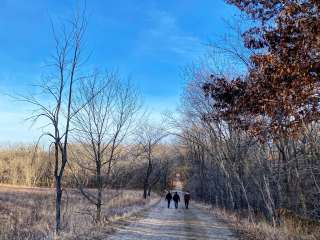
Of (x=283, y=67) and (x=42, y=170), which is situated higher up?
(x=42, y=170)

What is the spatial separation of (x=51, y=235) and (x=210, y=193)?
3883cm

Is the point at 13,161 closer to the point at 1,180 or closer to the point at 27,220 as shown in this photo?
the point at 1,180

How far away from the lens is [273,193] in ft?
89.8

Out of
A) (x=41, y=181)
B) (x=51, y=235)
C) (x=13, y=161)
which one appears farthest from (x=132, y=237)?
(x=13, y=161)

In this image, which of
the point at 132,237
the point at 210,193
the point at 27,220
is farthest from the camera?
the point at 210,193

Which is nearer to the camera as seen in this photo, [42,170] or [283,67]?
[283,67]

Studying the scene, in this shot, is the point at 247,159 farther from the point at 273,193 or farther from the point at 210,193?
the point at 210,193

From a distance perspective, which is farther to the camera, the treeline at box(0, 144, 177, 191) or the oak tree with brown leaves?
the treeline at box(0, 144, 177, 191)

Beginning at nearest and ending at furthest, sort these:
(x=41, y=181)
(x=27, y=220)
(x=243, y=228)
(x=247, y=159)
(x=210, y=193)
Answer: (x=27, y=220) < (x=243, y=228) < (x=247, y=159) < (x=210, y=193) < (x=41, y=181)

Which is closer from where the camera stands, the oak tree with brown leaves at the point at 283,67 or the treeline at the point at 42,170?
the oak tree with brown leaves at the point at 283,67

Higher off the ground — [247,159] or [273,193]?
[247,159]

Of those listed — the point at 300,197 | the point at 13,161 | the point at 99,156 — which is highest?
the point at 13,161

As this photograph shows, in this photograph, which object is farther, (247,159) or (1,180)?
(1,180)

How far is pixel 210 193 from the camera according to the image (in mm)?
49938
